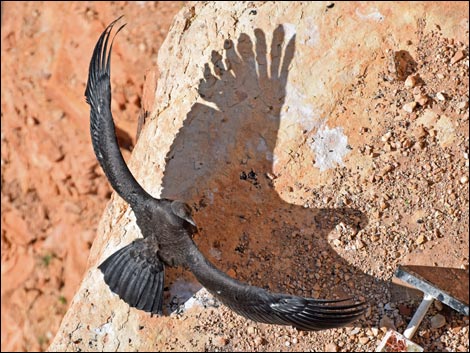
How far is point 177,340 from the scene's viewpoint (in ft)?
23.0

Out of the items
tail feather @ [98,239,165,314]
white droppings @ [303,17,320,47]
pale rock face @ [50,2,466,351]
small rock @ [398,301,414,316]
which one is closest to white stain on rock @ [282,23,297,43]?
pale rock face @ [50,2,466,351]

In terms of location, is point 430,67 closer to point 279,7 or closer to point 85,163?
point 279,7

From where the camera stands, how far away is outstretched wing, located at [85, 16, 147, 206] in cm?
720

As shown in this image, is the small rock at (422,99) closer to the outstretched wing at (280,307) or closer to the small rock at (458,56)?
the small rock at (458,56)

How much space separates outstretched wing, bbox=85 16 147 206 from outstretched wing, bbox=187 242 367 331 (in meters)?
1.34

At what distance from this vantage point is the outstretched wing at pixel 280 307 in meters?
5.89

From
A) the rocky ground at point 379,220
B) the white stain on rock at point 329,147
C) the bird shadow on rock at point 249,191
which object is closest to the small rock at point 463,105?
the rocky ground at point 379,220

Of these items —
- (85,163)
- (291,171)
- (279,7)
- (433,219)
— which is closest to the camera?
(433,219)

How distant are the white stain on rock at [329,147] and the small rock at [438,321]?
1600mm

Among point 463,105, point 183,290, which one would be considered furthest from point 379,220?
point 183,290

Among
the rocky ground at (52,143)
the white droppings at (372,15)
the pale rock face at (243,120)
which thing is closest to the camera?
the pale rock face at (243,120)

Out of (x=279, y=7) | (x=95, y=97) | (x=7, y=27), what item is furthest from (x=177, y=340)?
(x=7, y=27)

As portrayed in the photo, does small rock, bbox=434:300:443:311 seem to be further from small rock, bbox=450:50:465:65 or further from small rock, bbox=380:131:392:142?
small rock, bbox=450:50:465:65

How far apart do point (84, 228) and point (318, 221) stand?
5337mm
